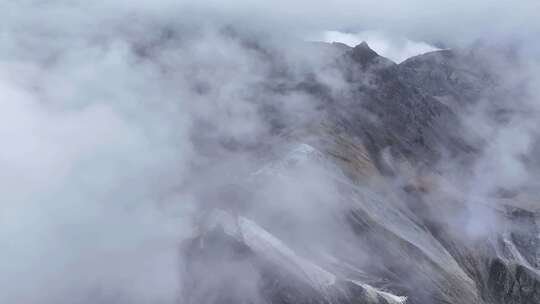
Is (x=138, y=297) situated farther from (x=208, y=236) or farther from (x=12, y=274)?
(x=12, y=274)

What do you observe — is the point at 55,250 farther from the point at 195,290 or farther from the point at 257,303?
the point at 257,303

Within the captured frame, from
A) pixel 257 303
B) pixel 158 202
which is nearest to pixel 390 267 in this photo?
pixel 257 303

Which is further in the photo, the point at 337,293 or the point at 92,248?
the point at 92,248

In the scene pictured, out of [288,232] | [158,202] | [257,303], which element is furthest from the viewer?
[158,202]

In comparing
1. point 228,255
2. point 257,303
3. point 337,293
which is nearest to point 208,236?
point 228,255

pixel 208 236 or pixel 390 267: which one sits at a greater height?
pixel 208 236

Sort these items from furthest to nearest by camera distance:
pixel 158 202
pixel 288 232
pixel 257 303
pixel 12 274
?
pixel 158 202, pixel 288 232, pixel 12 274, pixel 257 303

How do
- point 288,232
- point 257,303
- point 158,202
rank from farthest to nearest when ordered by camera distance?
point 158,202 → point 288,232 → point 257,303

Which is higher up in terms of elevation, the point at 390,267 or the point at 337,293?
the point at 337,293

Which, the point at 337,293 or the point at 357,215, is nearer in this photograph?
the point at 337,293
